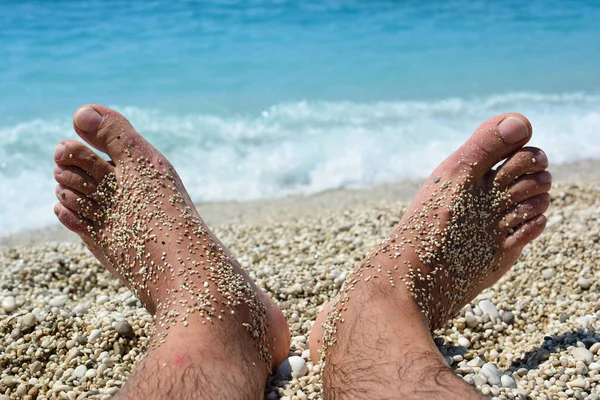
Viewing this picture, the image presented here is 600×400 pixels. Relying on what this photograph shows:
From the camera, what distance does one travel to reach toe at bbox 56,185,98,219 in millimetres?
2287

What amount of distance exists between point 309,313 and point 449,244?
61 cm

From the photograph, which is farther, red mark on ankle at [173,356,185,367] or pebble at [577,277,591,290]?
pebble at [577,277,591,290]

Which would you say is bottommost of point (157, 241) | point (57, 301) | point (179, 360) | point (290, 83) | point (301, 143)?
point (301, 143)

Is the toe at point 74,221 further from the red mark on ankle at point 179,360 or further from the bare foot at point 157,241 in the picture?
the red mark on ankle at point 179,360

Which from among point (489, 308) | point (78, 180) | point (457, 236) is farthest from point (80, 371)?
point (489, 308)

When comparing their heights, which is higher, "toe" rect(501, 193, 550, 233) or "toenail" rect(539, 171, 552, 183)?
"toenail" rect(539, 171, 552, 183)

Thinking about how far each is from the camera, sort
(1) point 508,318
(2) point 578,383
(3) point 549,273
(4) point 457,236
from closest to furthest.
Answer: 1. (2) point 578,383
2. (4) point 457,236
3. (1) point 508,318
4. (3) point 549,273

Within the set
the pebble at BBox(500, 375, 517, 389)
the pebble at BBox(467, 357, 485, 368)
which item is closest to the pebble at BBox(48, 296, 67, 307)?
the pebble at BBox(467, 357, 485, 368)

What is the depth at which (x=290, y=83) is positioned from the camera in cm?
748

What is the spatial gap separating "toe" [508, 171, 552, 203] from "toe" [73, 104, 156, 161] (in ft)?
4.61

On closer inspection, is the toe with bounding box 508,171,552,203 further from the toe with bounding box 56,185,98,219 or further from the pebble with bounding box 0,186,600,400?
the toe with bounding box 56,185,98,219

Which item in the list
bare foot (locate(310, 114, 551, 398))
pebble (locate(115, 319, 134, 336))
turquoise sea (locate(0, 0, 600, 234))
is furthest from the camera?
turquoise sea (locate(0, 0, 600, 234))

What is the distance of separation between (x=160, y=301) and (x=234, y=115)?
184 inches

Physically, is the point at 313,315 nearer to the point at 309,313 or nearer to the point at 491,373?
the point at 309,313
